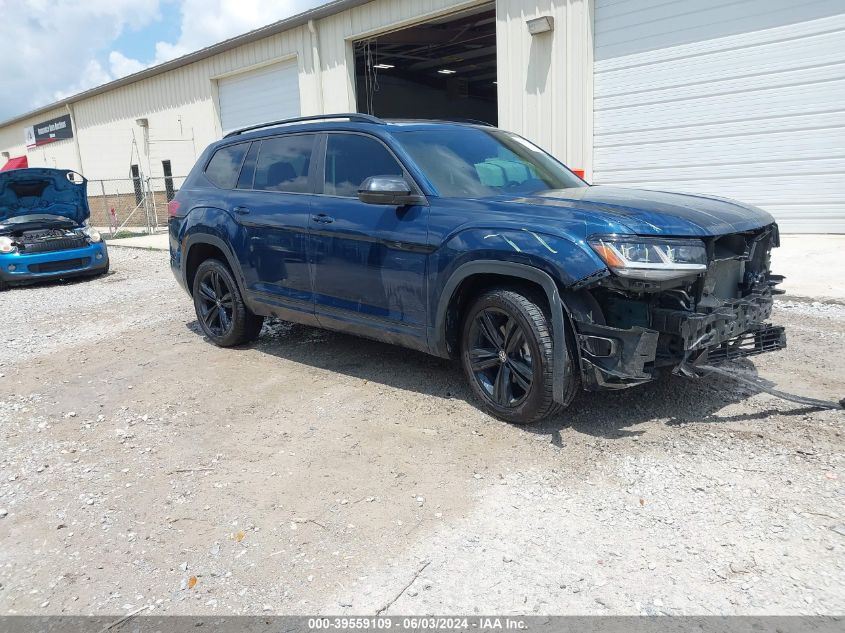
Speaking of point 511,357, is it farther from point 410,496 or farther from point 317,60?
point 317,60

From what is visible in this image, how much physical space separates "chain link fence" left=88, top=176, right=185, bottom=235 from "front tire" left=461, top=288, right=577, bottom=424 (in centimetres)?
1883

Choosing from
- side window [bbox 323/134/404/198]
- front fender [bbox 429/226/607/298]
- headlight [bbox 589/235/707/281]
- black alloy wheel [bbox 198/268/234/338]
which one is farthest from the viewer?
black alloy wheel [bbox 198/268/234/338]

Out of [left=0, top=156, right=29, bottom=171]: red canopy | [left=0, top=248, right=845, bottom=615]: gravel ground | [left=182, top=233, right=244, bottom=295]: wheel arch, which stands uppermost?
[left=0, top=156, right=29, bottom=171]: red canopy

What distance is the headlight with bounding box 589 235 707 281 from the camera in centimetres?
340

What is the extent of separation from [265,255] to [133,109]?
21.7 metres

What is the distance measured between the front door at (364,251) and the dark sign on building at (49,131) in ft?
91.0

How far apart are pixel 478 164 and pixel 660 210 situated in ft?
4.75

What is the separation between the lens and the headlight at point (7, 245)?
1071cm

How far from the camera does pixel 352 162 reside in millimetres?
4910

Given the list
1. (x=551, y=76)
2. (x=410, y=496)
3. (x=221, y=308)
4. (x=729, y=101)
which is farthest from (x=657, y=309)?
(x=551, y=76)

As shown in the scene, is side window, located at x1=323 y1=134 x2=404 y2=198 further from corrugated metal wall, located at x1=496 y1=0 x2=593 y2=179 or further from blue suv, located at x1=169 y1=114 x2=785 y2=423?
corrugated metal wall, located at x1=496 y1=0 x2=593 y2=179

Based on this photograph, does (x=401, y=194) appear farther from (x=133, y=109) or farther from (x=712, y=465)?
(x=133, y=109)

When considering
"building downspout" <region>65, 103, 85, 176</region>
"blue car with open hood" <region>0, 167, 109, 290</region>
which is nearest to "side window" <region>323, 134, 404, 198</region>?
"blue car with open hood" <region>0, 167, 109, 290</region>

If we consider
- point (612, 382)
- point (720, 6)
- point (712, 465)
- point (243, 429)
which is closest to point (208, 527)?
point (243, 429)
